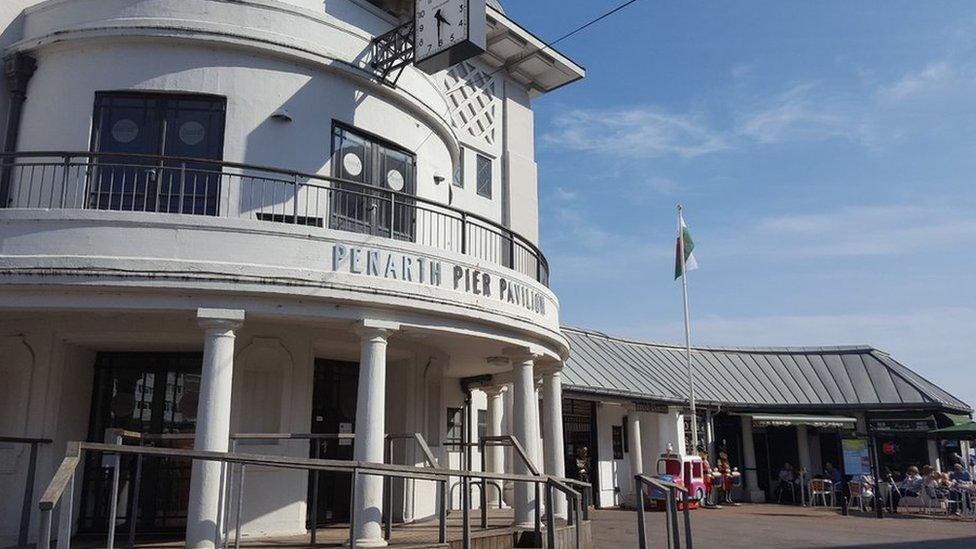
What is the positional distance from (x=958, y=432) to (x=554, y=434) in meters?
15.7

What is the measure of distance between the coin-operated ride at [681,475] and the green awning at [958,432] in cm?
687

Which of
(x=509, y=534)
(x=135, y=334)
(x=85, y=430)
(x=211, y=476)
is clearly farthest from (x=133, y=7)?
(x=509, y=534)

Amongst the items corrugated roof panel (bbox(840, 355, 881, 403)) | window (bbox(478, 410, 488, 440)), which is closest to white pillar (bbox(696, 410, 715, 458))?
corrugated roof panel (bbox(840, 355, 881, 403))

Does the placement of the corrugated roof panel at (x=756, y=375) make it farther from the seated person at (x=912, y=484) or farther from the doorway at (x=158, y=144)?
the doorway at (x=158, y=144)

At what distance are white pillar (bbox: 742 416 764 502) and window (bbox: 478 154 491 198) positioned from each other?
13.6 metres

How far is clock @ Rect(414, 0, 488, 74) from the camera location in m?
12.3

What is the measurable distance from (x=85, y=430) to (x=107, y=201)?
3273 millimetres

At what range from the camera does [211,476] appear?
906cm

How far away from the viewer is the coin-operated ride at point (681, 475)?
21.4m

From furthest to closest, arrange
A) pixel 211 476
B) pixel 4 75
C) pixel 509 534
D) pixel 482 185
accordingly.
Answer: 1. pixel 482 185
2. pixel 4 75
3. pixel 509 534
4. pixel 211 476

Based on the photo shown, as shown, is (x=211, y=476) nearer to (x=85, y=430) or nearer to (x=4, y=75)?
(x=85, y=430)

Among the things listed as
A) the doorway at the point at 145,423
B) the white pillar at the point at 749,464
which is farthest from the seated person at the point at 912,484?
the doorway at the point at 145,423

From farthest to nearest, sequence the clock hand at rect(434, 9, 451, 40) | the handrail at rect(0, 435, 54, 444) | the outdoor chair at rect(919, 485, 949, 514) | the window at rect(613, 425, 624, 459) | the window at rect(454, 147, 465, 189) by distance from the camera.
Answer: the window at rect(613, 425, 624, 459) → the outdoor chair at rect(919, 485, 949, 514) → the window at rect(454, 147, 465, 189) → the clock hand at rect(434, 9, 451, 40) → the handrail at rect(0, 435, 54, 444)

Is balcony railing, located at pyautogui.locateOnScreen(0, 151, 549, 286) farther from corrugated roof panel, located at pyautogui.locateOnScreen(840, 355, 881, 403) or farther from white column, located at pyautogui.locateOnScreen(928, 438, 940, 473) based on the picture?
white column, located at pyautogui.locateOnScreen(928, 438, 940, 473)
